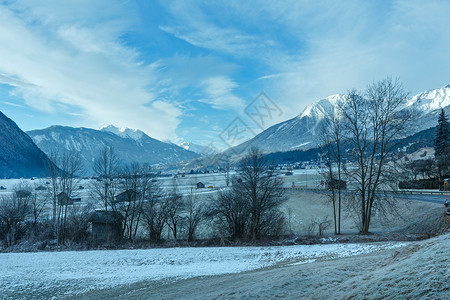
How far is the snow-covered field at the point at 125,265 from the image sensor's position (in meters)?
14.0

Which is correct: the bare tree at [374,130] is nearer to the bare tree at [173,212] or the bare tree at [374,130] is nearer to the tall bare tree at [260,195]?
the tall bare tree at [260,195]

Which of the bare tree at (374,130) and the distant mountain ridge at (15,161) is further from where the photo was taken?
the distant mountain ridge at (15,161)

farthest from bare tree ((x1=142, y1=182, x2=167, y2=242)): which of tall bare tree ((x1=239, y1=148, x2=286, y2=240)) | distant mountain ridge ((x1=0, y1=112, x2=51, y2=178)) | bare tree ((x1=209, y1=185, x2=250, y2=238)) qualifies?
distant mountain ridge ((x1=0, y1=112, x2=51, y2=178))

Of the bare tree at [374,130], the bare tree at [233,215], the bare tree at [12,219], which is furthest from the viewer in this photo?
the bare tree at [12,219]

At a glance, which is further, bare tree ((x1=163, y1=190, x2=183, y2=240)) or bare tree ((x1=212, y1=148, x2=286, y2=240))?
bare tree ((x1=163, y1=190, x2=183, y2=240))

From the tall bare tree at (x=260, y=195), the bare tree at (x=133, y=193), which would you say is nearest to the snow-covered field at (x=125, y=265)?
the tall bare tree at (x=260, y=195)

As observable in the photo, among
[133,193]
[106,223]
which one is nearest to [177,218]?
[133,193]

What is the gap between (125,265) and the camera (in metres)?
18.0

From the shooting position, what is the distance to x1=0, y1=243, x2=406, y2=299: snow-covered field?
14039 mm

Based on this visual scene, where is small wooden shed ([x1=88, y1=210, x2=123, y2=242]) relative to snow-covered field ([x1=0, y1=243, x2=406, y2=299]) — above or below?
above

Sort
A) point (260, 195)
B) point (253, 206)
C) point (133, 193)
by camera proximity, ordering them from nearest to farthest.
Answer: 1. point (253, 206)
2. point (260, 195)
3. point (133, 193)

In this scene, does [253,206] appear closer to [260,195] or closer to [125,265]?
[260,195]

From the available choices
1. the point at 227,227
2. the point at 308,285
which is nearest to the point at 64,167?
the point at 227,227

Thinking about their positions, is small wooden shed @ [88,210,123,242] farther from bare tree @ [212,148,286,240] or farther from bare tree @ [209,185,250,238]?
bare tree @ [212,148,286,240]
